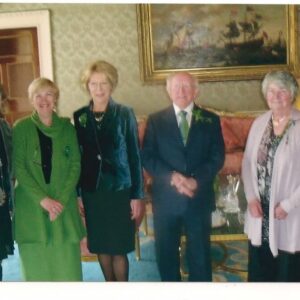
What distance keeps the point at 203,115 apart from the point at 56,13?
85cm

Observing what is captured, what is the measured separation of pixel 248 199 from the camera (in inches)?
78.7

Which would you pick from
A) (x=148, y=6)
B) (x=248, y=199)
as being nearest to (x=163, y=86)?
(x=148, y=6)

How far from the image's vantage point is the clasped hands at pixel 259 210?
1957 mm

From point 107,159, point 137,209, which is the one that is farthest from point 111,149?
point 137,209

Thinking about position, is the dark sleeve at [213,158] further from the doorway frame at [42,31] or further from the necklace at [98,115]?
the doorway frame at [42,31]

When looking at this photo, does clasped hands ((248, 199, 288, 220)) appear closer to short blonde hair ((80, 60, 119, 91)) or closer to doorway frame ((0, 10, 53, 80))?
short blonde hair ((80, 60, 119, 91))

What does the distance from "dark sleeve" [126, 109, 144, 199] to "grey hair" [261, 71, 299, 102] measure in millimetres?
623

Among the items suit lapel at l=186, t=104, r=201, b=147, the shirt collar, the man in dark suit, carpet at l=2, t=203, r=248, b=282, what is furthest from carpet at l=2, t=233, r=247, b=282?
the shirt collar

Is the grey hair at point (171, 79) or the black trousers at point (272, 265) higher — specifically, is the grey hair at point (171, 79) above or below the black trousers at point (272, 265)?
above

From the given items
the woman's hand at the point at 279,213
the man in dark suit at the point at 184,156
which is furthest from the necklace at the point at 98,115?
the woman's hand at the point at 279,213

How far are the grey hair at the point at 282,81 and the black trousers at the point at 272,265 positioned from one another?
714mm

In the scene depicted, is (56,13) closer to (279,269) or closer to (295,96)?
(295,96)
